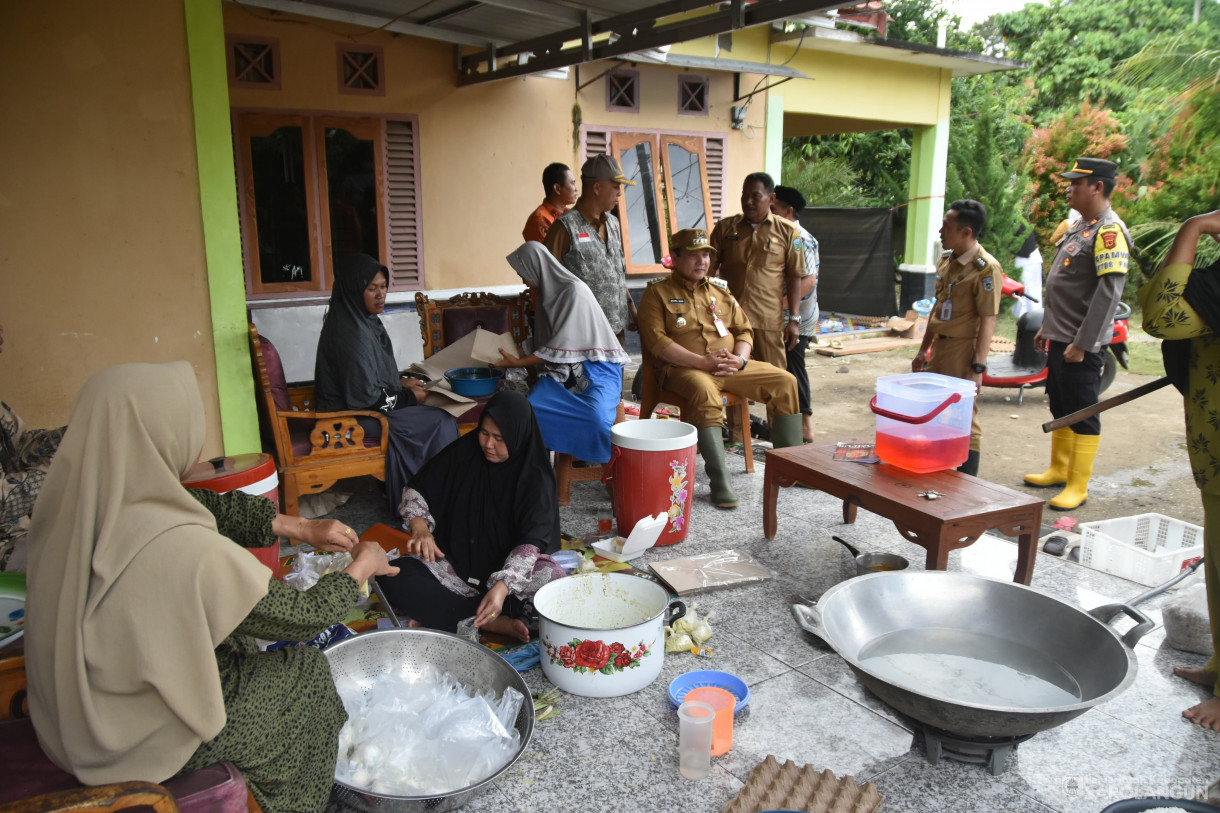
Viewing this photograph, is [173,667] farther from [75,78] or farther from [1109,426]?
[1109,426]

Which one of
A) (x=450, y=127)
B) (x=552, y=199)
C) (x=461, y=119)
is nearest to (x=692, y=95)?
(x=461, y=119)

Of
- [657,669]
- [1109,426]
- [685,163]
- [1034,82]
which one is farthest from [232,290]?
[1034,82]

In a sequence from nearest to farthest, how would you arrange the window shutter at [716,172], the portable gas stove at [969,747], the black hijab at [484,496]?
1. the portable gas stove at [969,747]
2. the black hijab at [484,496]
3. the window shutter at [716,172]

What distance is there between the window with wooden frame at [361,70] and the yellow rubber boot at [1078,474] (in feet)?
18.6

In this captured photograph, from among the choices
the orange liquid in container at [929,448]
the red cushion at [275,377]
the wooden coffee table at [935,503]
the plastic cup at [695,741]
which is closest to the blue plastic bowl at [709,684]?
the plastic cup at [695,741]

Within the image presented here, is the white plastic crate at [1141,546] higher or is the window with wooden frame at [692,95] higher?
the window with wooden frame at [692,95]

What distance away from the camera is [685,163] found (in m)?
8.85

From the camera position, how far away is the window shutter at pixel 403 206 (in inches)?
274

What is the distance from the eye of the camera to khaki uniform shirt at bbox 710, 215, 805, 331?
19.5 feet

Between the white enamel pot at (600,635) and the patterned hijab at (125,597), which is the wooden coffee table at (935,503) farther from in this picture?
the patterned hijab at (125,597)

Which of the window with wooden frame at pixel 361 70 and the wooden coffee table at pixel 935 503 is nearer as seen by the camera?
the wooden coffee table at pixel 935 503

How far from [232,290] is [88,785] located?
10.1 ft

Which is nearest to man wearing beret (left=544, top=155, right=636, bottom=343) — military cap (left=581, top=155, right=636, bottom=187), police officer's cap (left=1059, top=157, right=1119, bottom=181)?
military cap (left=581, top=155, right=636, bottom=187)

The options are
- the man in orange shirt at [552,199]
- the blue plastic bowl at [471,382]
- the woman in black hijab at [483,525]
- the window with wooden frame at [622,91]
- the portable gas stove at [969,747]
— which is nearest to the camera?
the portable gas stove at [969,747]
